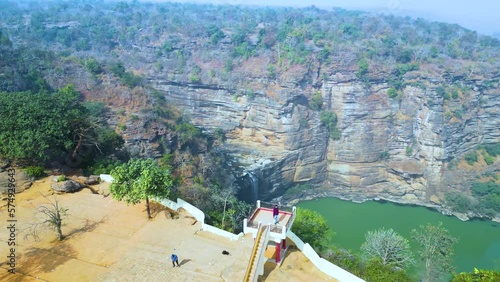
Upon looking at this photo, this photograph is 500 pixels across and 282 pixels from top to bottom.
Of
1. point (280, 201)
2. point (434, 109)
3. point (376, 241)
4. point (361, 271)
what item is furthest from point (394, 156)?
point (361, 271)

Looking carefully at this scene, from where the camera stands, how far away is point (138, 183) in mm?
15000

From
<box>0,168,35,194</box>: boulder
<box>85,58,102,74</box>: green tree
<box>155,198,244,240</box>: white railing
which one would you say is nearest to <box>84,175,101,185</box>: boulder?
<box>0,168,35,194</box>: boulder

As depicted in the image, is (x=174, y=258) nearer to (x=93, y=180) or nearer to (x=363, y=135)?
(x=93, y=180)

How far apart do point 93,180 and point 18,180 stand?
320 centimetres

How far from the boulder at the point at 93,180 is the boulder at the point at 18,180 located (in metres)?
Answer: 2.40

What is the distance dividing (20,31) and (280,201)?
47377mm

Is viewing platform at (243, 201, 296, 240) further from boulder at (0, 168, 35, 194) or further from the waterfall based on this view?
the waterfall

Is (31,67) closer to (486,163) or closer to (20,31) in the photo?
(20,31)

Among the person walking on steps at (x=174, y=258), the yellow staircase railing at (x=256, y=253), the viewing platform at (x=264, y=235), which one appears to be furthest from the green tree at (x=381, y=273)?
the person walking on steps at (x=174, y=258)

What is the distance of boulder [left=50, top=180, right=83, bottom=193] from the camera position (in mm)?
17547

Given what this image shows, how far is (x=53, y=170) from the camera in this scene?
19.5 metres

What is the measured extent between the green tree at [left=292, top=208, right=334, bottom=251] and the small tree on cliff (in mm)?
7945

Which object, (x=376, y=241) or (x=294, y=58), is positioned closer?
(x=376, y=241)

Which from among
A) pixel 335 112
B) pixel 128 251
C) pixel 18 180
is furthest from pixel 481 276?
pixel 335 112
